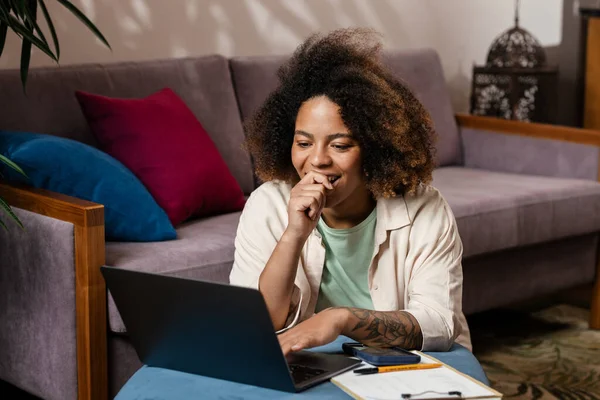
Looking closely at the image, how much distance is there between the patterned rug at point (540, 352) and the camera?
2791 mm

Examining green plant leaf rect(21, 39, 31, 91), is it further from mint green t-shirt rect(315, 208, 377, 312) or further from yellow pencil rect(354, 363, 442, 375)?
yellow pencil rect(354, 363, 442, 375)

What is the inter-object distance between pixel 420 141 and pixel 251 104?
54.4 inches

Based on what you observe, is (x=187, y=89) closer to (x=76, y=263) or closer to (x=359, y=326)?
(x=76, y=263)

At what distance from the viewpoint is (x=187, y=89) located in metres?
3.00

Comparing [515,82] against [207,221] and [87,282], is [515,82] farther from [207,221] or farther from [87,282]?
[87,282]

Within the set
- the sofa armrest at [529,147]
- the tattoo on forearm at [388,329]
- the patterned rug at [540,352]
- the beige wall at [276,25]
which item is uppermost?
the beige wall at [276,25]

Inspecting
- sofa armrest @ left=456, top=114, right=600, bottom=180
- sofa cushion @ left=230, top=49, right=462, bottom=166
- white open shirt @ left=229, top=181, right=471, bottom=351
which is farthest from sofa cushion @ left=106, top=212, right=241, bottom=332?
sofa armrest @ left=456, top=114, right=600, bottom=180

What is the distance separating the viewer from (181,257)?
2.30 metres

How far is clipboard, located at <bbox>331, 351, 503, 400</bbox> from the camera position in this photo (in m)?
1.32

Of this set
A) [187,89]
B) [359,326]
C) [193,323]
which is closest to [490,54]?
[187,89]

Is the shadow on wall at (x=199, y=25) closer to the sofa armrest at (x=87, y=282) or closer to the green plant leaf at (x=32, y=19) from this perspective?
the green plant leaf at (x=32, y=19)

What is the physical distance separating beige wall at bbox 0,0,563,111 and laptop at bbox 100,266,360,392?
167 centimetres

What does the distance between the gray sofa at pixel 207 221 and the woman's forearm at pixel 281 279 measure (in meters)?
0.52

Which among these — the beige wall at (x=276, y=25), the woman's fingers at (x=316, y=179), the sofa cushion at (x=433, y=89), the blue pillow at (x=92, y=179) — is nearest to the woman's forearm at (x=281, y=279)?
the woman's fingers at (x=316, y=179)
